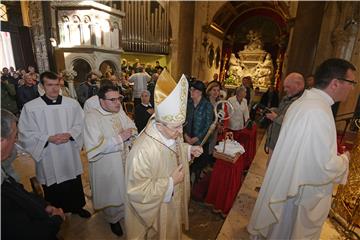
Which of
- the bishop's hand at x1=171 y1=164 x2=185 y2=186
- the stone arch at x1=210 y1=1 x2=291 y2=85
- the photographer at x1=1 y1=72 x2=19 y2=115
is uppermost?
the stone arch at x1=210 y1=1 x2=291 y2=85

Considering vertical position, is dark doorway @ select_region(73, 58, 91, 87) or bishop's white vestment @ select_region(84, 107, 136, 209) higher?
dark doorway @ select_region(73, 58, 91, 87)

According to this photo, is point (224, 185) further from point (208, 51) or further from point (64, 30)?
point (208, 51)

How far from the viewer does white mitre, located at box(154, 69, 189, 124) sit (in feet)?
5.01

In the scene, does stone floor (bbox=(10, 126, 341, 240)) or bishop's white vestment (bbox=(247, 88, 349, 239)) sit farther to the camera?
stone floor (bbox=(10, 126, 341, 240))

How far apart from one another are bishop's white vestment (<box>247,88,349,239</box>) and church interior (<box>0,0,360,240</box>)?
35.6 inches

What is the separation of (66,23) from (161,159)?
8.47 metres

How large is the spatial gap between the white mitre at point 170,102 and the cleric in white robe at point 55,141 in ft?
5.27

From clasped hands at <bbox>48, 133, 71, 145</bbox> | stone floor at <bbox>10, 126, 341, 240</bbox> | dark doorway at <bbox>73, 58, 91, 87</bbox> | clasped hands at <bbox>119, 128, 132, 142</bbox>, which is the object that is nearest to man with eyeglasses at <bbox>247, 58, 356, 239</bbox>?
stone floor at <bbox>10, 126, 341, 240</bbox>

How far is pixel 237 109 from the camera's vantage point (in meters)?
4.51

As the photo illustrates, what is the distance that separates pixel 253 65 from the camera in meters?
14.3

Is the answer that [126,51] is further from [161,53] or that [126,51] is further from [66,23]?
[66,23]

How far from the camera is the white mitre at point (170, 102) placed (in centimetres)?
153

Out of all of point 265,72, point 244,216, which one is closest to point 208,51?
point 265,72

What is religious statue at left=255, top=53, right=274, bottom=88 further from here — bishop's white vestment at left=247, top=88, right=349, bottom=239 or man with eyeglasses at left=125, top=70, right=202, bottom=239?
man with eyeglasses at left=125, top=70, right=202, bottom=239
